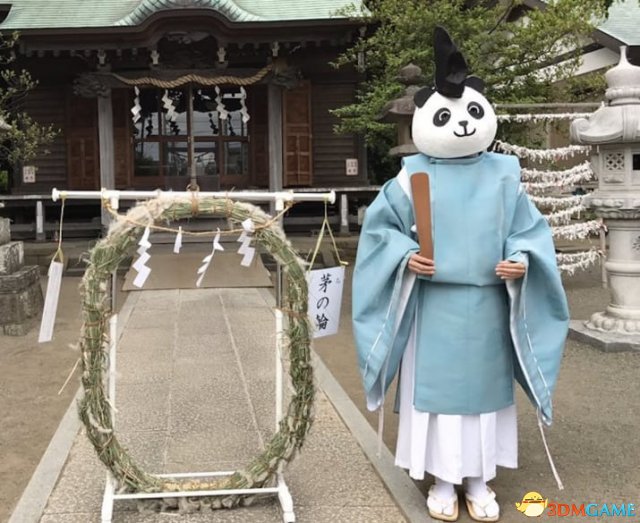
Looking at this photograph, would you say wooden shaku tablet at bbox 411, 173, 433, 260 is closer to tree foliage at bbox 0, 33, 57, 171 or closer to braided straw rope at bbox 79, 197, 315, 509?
braided straw rope at bbox 79, 197, 315, 509

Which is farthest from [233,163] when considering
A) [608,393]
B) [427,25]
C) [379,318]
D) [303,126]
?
[379,318]

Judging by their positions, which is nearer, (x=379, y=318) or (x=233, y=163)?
(x=379, y=318)

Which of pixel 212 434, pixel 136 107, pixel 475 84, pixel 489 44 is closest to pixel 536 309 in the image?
pixel 475 84

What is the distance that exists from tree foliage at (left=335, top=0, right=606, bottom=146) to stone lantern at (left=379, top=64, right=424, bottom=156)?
4.85 ft

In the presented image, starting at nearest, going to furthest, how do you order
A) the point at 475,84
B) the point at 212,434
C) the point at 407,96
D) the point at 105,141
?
the point at 475,84, the point at 212,434, the point at 407,96, the point at 105,141

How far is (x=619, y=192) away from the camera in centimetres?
620

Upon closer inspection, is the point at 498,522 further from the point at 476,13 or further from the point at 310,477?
the point at 476,13

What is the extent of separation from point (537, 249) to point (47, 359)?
4.65 meters

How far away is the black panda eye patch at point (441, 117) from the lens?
9.60 feet

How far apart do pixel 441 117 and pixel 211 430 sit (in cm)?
241

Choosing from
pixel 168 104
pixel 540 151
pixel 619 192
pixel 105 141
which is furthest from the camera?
pixel 168 104

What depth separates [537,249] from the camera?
288 centimetres

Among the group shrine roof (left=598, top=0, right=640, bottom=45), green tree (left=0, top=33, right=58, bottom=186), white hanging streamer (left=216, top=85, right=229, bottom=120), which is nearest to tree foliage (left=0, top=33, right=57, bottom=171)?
green tree (left=0, top=33, right=58, bottom=186)

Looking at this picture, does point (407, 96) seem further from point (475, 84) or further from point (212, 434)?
point (212, 434)
